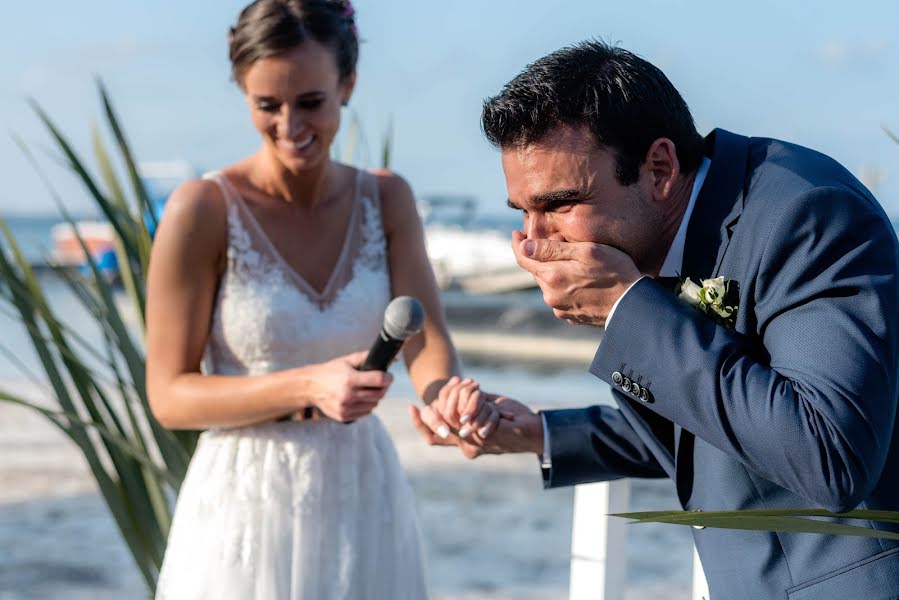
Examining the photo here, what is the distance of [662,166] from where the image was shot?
1777mm

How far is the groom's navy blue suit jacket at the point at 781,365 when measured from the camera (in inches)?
56.1

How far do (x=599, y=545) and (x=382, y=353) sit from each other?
0.89 m

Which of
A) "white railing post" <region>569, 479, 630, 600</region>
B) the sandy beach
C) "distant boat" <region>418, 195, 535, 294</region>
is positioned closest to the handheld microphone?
"white railing post" <region>569, 479, 630, 600</region>

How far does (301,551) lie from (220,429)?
37 centimetres

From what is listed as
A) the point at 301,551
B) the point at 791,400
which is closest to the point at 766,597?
the point at 791,400

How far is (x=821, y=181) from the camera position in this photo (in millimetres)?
1625

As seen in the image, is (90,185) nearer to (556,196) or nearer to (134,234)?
(134,234)

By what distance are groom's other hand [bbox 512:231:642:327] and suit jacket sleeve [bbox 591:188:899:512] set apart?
34mm

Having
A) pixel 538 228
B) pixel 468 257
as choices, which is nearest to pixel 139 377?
pixel 538 228

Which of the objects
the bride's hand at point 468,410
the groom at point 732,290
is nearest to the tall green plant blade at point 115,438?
the bride's hand at point 468,410

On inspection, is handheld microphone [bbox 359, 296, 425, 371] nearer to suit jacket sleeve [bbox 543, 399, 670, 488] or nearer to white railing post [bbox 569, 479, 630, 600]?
suit jacket sleeve [bbox 543, 399, 670, 488]

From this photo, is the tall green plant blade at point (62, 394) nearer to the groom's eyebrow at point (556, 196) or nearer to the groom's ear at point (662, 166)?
the groom's eyebrow at point (556, 196)

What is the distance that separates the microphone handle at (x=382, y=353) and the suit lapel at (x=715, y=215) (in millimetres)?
607

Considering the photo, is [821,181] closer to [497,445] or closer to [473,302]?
[497,445]
